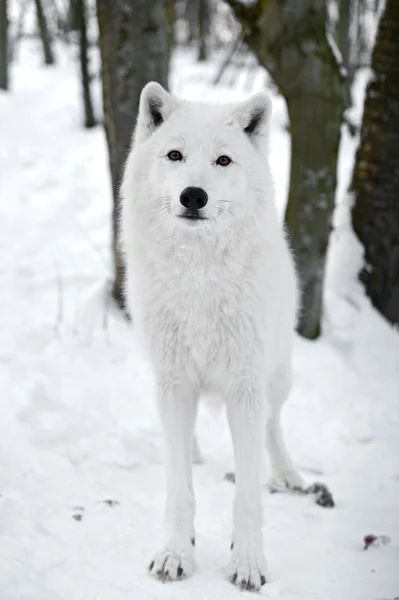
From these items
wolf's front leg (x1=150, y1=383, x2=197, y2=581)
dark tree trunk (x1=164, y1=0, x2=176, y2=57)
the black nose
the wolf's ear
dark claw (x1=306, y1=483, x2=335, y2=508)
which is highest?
dark tree trunk (x1=164, y1=0, x2=176, y2=57)

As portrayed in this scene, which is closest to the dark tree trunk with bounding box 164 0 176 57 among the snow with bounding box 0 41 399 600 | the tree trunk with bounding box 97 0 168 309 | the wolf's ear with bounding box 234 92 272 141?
the tree trunk with bounding box 97 0 168 309

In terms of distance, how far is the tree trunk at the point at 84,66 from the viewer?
9625mm

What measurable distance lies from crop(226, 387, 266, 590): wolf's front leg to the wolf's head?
3.00 ft

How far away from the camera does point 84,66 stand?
10836 mm

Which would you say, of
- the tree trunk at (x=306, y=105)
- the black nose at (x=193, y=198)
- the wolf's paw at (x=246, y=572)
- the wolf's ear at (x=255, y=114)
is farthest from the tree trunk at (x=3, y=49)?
the wolf's paw at (x=246, y=572)

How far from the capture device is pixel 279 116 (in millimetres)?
11133

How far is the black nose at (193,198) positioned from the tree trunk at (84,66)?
25.8ft

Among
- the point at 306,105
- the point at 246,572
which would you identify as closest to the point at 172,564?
the point at 246,572

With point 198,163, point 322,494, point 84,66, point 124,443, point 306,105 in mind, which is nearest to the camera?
point 198,163

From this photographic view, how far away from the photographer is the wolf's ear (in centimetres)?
323

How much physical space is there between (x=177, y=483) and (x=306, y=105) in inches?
140

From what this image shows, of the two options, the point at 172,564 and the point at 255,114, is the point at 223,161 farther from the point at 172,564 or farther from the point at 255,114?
the point at 172,564

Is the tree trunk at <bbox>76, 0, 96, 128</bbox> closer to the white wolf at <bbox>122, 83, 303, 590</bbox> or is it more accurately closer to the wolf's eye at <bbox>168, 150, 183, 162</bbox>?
the white wolf at <bbox>122, 83, 303, 590</bbox>

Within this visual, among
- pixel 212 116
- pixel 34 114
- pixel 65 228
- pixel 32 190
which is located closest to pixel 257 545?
pixel 212 116
